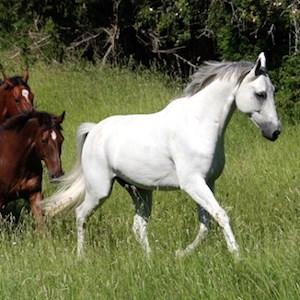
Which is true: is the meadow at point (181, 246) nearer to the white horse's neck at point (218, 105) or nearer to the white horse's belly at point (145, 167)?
the white horse's belly at point (145, 167)

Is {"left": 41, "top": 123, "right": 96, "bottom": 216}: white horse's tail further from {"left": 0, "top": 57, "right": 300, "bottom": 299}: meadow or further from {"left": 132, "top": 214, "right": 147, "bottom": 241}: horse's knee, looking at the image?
{"left": 132, "top": 214, "right": 147, "bottom": 241}: horse's knee

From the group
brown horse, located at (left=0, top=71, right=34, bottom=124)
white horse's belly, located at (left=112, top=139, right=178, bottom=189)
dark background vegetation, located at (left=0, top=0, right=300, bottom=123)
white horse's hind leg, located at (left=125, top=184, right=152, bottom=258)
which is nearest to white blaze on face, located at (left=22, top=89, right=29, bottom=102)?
brown horse, located at (left=0, top=71, right=34, bottom=124)

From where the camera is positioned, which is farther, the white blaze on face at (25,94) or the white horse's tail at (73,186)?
the white blaze on face at (25,94)

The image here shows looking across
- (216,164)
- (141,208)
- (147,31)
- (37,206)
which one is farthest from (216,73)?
(147,31)

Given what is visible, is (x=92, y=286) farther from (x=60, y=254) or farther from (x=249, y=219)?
(x=249, y=219)

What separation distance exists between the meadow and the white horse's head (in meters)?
0.79

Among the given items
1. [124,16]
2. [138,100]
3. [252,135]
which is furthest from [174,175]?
[124,16]

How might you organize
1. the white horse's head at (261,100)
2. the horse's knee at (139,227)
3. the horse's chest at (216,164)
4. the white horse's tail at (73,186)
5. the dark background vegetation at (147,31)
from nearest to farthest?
the white horse's head at (261,100), the horse's chest at (216,164), the horse's knee at (139,227), the white horse's tail at (73,186), the dark background vegetation at (147,31)

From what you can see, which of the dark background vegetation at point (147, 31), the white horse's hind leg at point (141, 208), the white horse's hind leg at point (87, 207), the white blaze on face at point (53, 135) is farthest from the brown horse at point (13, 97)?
the dark background vegetation at point (147, 31)

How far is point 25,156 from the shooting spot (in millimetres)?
9180

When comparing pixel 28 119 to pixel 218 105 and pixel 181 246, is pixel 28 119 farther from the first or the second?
pixel 181 246

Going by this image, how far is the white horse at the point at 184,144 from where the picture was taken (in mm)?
7637

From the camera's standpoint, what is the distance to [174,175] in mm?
8039

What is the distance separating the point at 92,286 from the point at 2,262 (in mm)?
1309
